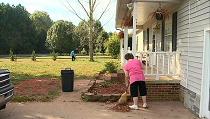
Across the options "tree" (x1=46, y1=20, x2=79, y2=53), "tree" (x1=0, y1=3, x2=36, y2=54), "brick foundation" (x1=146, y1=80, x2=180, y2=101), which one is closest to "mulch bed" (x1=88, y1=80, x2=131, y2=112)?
"brick foundation" (x1=146, y1=80, x2=180, y2=101)

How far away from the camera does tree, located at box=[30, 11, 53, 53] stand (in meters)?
74.9

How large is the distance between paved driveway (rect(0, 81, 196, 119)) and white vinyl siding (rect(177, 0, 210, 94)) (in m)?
0.84

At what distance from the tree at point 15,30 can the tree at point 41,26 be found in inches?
113

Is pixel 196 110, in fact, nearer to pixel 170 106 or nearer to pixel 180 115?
pixel 180 115

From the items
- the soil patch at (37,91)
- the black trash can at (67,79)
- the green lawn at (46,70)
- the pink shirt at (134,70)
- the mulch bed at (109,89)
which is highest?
the pink shirt at (134,70)

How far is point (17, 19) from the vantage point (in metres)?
71.9

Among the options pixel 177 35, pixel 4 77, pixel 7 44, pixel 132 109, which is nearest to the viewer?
pixel 4 77

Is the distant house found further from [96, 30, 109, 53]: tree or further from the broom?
[96, 30, 109, 53]: tree

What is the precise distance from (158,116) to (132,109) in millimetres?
1095

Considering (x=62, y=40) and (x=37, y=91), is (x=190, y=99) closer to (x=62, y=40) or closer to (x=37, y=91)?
(x=37, y=91)

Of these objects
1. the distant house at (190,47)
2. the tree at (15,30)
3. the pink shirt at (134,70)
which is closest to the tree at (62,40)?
the tree at (15,30)

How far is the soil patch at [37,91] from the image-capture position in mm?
12234

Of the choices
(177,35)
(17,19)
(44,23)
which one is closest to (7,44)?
(17,19)

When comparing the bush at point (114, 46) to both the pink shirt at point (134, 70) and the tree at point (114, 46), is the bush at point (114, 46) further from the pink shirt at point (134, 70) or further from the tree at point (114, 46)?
the pink shirt at point (134, 70)
